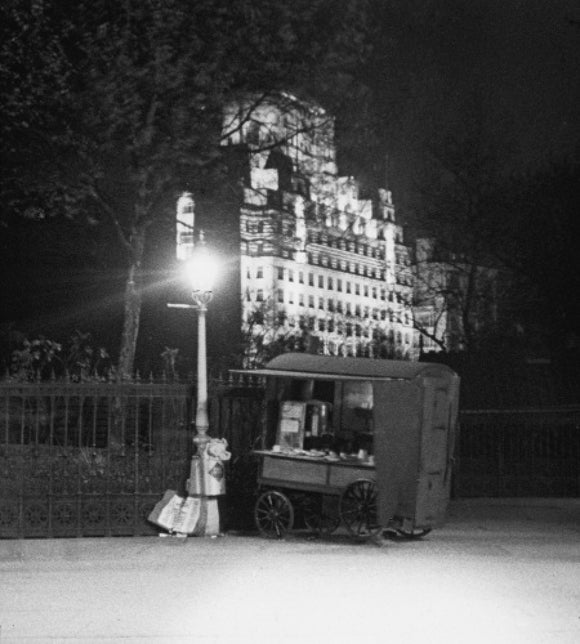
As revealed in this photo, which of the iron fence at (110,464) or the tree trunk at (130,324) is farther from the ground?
the tree trunk at (130,324)

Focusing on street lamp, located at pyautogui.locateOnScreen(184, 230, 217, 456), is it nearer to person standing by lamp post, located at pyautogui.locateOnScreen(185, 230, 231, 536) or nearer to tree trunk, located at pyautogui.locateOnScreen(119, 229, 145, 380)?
person standing by lamp post, located at pyautogui.locateOnScreen(185, 230, 231, 536)

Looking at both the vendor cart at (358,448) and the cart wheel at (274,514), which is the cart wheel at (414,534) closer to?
the vendor cart at (358,448)

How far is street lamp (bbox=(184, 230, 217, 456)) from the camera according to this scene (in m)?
16.8

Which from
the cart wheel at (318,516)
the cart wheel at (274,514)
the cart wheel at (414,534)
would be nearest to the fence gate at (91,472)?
the cart wheel at (274,514)

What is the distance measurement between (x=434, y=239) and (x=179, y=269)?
38.3 feet

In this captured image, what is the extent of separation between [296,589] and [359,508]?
4.39 m

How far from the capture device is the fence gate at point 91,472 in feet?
54.2

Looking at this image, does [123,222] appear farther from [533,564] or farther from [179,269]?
[533,564]

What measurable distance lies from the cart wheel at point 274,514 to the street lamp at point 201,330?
3.48 ft

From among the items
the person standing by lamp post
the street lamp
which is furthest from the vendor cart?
the street lamp

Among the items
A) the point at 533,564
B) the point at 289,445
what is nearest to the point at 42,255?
the point at 289,445

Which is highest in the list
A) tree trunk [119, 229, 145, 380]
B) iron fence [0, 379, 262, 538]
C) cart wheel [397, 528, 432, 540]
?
tree trunk [119, 229, 145, 380]

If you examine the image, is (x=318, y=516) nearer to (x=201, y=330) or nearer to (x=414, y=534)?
(x=414, y=534)

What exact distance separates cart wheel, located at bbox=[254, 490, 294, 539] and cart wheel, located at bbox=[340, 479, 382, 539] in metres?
0.75
